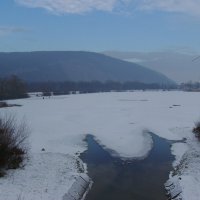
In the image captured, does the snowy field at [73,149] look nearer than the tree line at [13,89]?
Yes

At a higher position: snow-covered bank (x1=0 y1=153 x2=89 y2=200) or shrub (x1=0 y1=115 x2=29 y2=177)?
shrub (x1=0 y1=115 x2=29 y2=177)

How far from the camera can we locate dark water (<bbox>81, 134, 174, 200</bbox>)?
16844 millimetres

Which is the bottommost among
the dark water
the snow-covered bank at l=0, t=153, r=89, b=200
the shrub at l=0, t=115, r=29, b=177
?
the dark water

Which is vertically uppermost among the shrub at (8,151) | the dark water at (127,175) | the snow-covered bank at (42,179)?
the shrub at (8,151)

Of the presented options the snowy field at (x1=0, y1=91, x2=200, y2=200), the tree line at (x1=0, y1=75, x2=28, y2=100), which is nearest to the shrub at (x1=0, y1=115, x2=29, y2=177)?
the snowy field at (x1=0, y1=91, x2=200, y2=200)

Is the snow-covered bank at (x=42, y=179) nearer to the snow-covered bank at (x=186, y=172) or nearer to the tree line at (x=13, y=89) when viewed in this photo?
the snow-covered bank at (x=186, y=172)

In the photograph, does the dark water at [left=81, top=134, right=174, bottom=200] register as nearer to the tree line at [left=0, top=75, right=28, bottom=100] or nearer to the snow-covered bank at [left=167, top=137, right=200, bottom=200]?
the snow-covered bank at [left=167, top=137, right=200, bottom=200]

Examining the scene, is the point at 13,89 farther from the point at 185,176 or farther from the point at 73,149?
the point at 185,176

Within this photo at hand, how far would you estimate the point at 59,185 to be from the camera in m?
17.0

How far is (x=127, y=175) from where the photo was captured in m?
20.2

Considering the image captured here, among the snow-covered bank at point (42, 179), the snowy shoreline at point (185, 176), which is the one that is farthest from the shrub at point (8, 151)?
the snowy shoreline at point (185, 176)

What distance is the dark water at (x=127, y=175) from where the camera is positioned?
16.8 meters

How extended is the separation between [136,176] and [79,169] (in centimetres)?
308

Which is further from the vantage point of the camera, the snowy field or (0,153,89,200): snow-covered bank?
the snowy field
